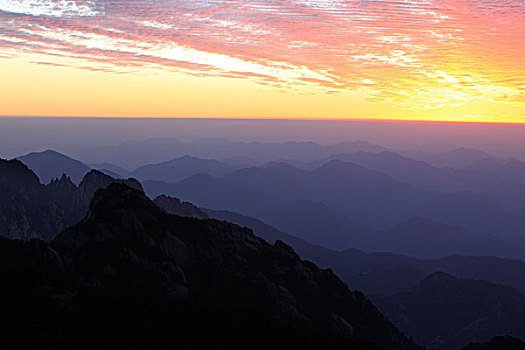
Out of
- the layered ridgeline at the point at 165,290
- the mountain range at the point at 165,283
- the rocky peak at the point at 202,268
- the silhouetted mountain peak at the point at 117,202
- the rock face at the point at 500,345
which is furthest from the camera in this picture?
the rock face at the point at 500,345

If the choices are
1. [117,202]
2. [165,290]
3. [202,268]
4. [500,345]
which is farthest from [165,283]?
[500,345]

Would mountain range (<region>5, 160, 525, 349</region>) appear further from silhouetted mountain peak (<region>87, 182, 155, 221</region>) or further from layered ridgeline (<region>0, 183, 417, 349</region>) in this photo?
silhouetted mountain peak (<region>87, 182, 155, 221</region>)

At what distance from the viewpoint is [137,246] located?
94688 mm

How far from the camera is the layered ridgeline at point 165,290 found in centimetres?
5503

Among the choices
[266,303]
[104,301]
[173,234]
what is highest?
[104,301]

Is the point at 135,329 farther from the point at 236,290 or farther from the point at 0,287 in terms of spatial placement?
the point at 236,290

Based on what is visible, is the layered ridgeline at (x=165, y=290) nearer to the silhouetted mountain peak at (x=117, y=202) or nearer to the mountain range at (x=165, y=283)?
the mountain range at (x=165, y=283)

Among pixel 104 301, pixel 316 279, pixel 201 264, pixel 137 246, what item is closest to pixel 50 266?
pixel 137 246

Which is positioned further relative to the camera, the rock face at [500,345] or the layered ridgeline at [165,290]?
the rock face at [500,345]

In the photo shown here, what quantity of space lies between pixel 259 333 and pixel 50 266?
139 feet

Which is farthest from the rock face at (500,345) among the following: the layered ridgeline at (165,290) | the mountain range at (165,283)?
the layered ridgeline at (165,290)

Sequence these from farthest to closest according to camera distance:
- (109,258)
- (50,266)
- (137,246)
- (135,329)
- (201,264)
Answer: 1. (201,264)
2. (137,246)
3. (109,258)
4. (50,266)
5. (135,329)

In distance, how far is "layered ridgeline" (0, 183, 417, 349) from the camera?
5503cm

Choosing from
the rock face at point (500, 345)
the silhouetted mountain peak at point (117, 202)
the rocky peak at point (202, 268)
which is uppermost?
the silhouetted mountain peak at point (117, 202)
